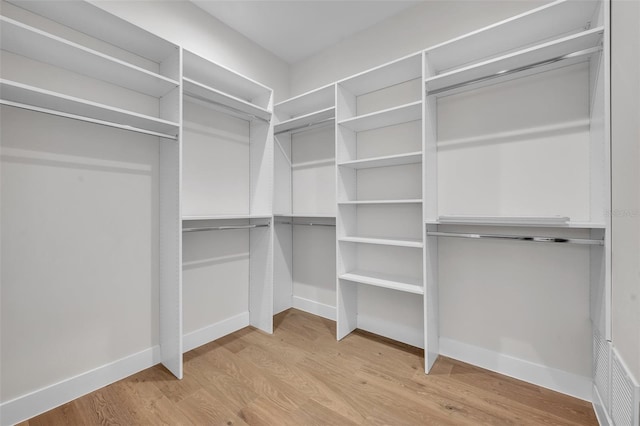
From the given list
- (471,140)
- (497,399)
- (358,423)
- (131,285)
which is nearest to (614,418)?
(497,399)

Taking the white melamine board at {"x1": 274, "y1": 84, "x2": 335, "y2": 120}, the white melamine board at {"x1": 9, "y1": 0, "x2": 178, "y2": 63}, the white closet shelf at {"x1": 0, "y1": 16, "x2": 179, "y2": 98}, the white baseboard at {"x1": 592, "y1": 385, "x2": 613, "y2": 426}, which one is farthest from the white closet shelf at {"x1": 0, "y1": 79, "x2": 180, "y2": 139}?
the white baseboard at {"x1": 592, "y1": 385, "x2": 613, "y2": 426}

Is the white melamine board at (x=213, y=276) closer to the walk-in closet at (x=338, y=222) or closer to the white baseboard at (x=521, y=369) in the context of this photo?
the walk-in closet at (x=338, y=222)

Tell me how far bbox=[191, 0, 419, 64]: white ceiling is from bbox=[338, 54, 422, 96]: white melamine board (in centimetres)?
66

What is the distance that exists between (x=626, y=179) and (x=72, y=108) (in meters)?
2.96

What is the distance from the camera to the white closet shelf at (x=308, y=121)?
2.63 meters

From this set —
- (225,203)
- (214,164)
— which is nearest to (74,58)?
(214,164)

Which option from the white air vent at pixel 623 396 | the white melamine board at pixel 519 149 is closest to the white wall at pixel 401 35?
the white melamine board at pixel 519 149

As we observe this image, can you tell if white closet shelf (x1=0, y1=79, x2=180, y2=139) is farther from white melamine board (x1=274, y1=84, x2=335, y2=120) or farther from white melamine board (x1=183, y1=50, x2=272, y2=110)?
white melamine board (x1=274, y1=84, x2=335, y2=120)

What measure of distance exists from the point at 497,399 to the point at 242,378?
1.67 m

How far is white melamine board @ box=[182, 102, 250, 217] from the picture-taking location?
7.93ft

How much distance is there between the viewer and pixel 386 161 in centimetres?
232

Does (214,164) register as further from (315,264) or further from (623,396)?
(623,396)

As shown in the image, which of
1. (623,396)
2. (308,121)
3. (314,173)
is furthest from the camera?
(314,173)

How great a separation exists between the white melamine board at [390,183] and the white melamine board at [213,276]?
119 cm
